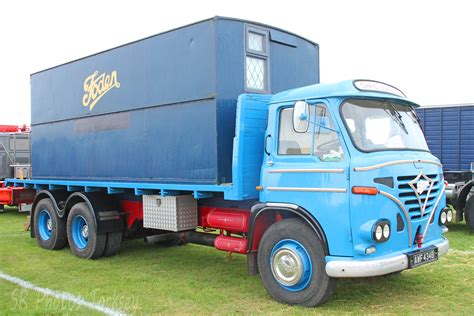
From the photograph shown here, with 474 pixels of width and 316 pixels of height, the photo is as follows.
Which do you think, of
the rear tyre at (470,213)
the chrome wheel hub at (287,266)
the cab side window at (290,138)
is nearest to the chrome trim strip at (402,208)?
the cab side window at (290,138)

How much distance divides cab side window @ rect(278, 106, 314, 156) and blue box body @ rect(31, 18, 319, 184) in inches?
34.9

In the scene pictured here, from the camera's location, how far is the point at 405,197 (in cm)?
546

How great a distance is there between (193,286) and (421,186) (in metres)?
3.28

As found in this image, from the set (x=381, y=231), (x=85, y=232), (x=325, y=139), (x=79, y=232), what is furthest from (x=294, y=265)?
(x=79, y=232)

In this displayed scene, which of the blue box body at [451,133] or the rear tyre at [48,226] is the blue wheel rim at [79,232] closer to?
the rear tyre at [48,226]

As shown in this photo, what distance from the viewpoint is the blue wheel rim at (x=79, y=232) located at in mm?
9070

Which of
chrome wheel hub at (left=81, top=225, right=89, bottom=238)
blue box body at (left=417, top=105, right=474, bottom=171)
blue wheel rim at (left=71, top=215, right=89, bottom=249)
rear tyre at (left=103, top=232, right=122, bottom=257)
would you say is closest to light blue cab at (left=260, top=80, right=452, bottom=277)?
rear tyre at (left=103, top=232, right=122, bottom=257)

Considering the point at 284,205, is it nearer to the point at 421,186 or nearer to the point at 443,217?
the point at 421,186

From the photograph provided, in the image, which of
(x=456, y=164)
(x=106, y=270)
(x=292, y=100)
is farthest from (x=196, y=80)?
(x=456, y=164)

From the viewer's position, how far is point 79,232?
9.20 m

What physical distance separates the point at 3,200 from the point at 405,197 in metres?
11.8

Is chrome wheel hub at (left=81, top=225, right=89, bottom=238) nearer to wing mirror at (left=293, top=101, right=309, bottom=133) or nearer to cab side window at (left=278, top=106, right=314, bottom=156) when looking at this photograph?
cab side window at (left=278, top=106, right=314, bottom=156)

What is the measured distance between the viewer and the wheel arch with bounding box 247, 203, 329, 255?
18.1ft

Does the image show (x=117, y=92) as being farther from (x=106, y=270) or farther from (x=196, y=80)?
(x=106, y=270)
